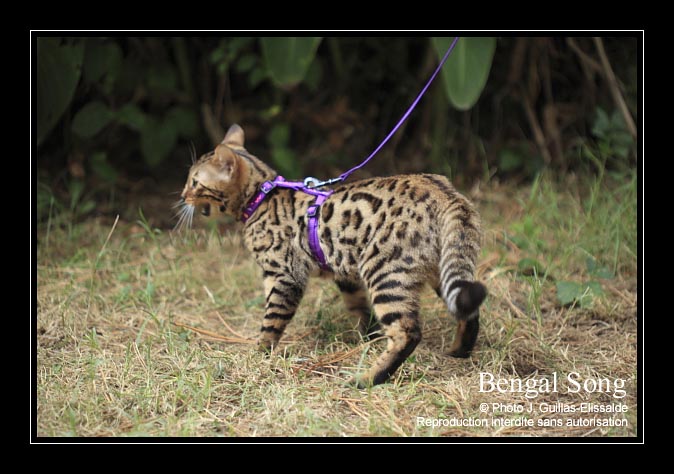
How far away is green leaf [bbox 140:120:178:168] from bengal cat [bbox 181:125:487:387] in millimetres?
2361

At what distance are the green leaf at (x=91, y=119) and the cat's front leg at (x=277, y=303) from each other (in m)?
3.10

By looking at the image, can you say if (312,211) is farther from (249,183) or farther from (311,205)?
(249,183)

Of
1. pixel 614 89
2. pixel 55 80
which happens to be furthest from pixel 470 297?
pixel 55 80

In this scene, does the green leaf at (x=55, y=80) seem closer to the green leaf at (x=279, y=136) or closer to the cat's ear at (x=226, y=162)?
the green leaf at (x=279, y=136)

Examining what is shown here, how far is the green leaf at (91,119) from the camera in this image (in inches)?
267

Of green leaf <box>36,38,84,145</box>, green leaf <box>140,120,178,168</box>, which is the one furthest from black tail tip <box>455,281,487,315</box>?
green leaf <box>140,120,178,168</box>

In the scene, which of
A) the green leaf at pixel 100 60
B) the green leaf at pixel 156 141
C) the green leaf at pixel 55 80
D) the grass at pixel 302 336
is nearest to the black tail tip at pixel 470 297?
the grass at pixel 302 336

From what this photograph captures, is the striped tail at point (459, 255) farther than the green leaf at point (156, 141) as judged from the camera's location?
No

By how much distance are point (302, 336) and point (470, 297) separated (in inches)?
62.6

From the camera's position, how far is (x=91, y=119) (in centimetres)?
683

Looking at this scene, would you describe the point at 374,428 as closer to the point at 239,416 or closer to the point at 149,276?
the point at 239,416

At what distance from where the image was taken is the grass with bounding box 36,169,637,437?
3.71m

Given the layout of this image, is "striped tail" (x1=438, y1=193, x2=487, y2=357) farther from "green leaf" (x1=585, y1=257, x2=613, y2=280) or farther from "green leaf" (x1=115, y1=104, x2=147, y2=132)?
"green leaf" (x1=115, y1=104, x2=147, y2=132)

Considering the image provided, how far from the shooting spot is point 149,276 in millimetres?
5328
